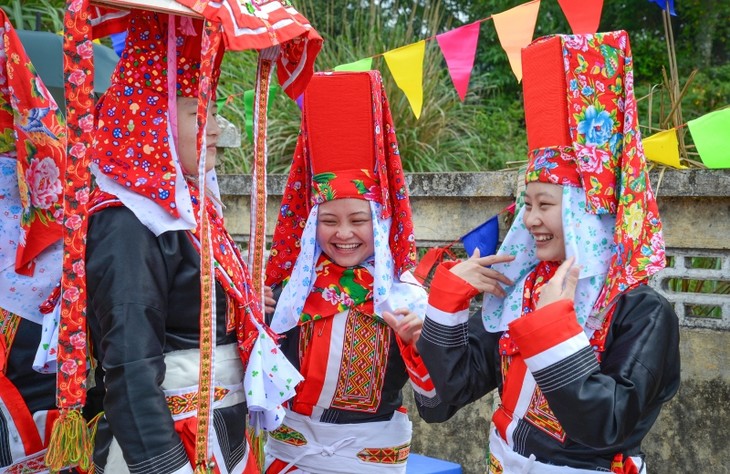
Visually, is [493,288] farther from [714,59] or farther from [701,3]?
[714,59]

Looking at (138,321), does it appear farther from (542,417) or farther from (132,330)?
(542,417)

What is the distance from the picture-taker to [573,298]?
2344 millimetres

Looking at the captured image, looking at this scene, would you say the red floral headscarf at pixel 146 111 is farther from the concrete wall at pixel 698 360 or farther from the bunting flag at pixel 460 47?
the concrete wall at pixel 698 360

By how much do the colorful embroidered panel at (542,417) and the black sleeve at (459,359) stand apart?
0.73ft

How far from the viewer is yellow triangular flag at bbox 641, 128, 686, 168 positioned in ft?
13.0

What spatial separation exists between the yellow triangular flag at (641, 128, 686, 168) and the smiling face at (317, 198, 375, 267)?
63.6 inches

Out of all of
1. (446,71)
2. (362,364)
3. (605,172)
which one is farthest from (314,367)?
(446,71)

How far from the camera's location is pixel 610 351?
7.98ft

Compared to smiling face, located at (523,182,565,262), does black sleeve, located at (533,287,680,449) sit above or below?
below

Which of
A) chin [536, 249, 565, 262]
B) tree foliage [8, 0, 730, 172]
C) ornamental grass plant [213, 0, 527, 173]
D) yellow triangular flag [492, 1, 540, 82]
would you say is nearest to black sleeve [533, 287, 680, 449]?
chin [536, 249, 565, 262]

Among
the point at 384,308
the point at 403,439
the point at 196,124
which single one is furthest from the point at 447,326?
the point at 196,124

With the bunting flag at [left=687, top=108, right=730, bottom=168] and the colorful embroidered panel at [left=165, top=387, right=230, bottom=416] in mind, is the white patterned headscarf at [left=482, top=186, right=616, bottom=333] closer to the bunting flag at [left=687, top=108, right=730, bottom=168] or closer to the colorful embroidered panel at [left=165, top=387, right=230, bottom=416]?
the colorful embroidered panel at [left=165, top=387, right=230, bottom=416]

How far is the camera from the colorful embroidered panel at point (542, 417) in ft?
8.02

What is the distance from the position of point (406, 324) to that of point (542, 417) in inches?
22.7
